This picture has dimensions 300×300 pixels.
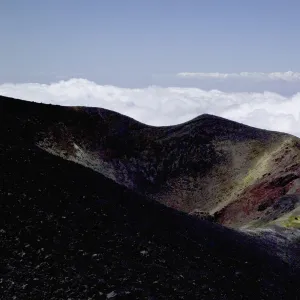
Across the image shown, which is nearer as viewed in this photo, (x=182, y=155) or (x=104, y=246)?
(x=104, y=246)

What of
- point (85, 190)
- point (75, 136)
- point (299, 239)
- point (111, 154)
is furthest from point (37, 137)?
point (299, 239)

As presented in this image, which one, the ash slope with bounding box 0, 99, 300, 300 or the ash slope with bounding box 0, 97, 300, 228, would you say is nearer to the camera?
the ash slope with bounding box 0, 99, 300, 300

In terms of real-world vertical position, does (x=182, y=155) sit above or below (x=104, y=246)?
above

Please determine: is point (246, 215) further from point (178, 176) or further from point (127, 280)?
point (127, 280)

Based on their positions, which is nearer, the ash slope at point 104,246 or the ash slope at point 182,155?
the ash slope at point 104,246
